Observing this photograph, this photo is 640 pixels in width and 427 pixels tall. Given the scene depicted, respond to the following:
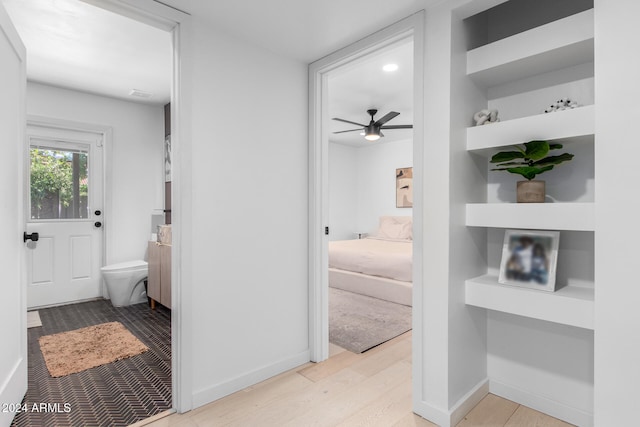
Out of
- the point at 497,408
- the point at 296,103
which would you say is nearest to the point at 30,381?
the point at 296,103

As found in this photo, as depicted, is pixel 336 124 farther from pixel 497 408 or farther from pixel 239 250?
pixel 497 408

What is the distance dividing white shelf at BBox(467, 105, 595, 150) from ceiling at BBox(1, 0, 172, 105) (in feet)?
7.64

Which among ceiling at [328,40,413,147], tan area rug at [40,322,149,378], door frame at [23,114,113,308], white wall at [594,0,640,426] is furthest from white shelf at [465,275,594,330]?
door frame at [23,114,113,308]

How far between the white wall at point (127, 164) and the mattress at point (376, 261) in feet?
8.18

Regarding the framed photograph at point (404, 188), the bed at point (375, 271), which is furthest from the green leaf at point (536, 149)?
the framed photograph at point (404, 188)

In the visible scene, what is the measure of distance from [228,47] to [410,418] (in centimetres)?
239

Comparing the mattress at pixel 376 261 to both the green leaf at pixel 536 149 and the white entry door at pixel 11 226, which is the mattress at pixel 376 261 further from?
the white entry door at pixel 11 226

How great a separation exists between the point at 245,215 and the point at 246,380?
1.05m

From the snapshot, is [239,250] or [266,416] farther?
[239,250]

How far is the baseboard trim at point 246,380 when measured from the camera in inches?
79.0

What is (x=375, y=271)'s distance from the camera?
4.35 m

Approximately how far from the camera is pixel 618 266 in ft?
4.42

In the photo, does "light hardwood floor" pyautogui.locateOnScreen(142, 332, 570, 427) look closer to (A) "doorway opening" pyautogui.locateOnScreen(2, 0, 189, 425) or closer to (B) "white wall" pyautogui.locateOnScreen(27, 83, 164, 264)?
(A) "doorway opening" pyautogui.locateOnScreen(2, 0, 189, 425)

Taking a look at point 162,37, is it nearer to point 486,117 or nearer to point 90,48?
point 90,48
